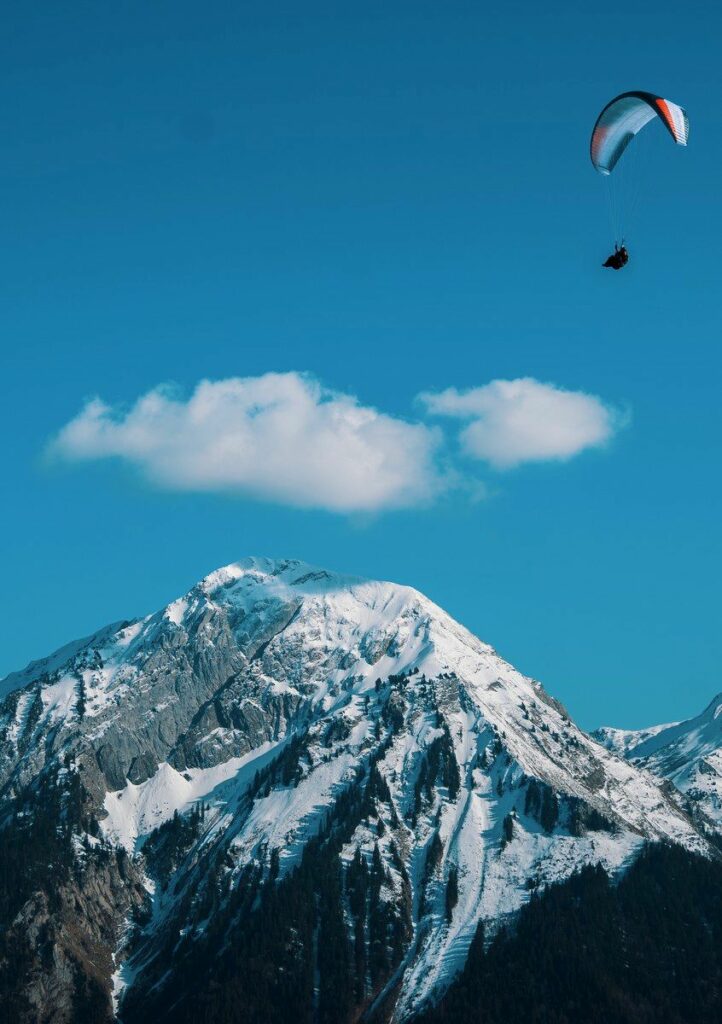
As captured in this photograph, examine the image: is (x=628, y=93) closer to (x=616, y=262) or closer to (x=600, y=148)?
(x=600, y=148)

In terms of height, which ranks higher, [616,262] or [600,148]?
[600,148]

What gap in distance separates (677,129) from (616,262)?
16279 mm

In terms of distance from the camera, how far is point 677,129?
149500 mm

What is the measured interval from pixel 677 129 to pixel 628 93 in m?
10.4

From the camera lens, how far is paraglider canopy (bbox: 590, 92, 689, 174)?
518 feet

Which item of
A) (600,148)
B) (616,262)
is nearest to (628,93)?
(600,148)

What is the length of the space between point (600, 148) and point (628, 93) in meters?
7.99

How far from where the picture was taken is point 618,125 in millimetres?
162875

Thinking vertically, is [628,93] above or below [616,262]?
above

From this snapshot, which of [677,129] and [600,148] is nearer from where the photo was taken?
[677,129]

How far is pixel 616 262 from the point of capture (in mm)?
158000

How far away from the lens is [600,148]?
163000mm

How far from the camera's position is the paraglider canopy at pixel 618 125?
15800 cm
